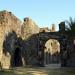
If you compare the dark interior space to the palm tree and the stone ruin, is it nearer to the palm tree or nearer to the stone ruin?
the stone ruin

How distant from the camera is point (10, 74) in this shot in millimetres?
20109

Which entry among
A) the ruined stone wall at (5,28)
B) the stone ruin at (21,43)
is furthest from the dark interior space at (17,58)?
the ruined stone wall at (5,28)

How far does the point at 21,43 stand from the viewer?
1313 inches

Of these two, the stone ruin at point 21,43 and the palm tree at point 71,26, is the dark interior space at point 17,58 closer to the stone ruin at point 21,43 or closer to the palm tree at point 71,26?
the stone ruin at point 21,43

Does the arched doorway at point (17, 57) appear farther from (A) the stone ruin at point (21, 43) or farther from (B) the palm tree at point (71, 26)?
(B) the palm tree at point (71, 26)

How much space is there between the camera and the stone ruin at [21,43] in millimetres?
27469

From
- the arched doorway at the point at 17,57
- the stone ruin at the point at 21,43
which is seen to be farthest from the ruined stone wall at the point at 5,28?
the arched doorway at the point at 17,57

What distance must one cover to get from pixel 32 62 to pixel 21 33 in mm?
4735

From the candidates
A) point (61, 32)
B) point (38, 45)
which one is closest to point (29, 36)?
point (38, 45)

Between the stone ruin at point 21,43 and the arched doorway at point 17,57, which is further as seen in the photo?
the arched doorway at point 17,57

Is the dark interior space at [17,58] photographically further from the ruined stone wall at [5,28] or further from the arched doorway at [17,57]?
the ruined stone wall at [5,28]

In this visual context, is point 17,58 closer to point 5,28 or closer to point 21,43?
point 21,43

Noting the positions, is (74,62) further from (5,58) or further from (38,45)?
(5,58)

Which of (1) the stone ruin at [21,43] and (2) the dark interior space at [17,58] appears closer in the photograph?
(1) the stone ruin at [21,43]
